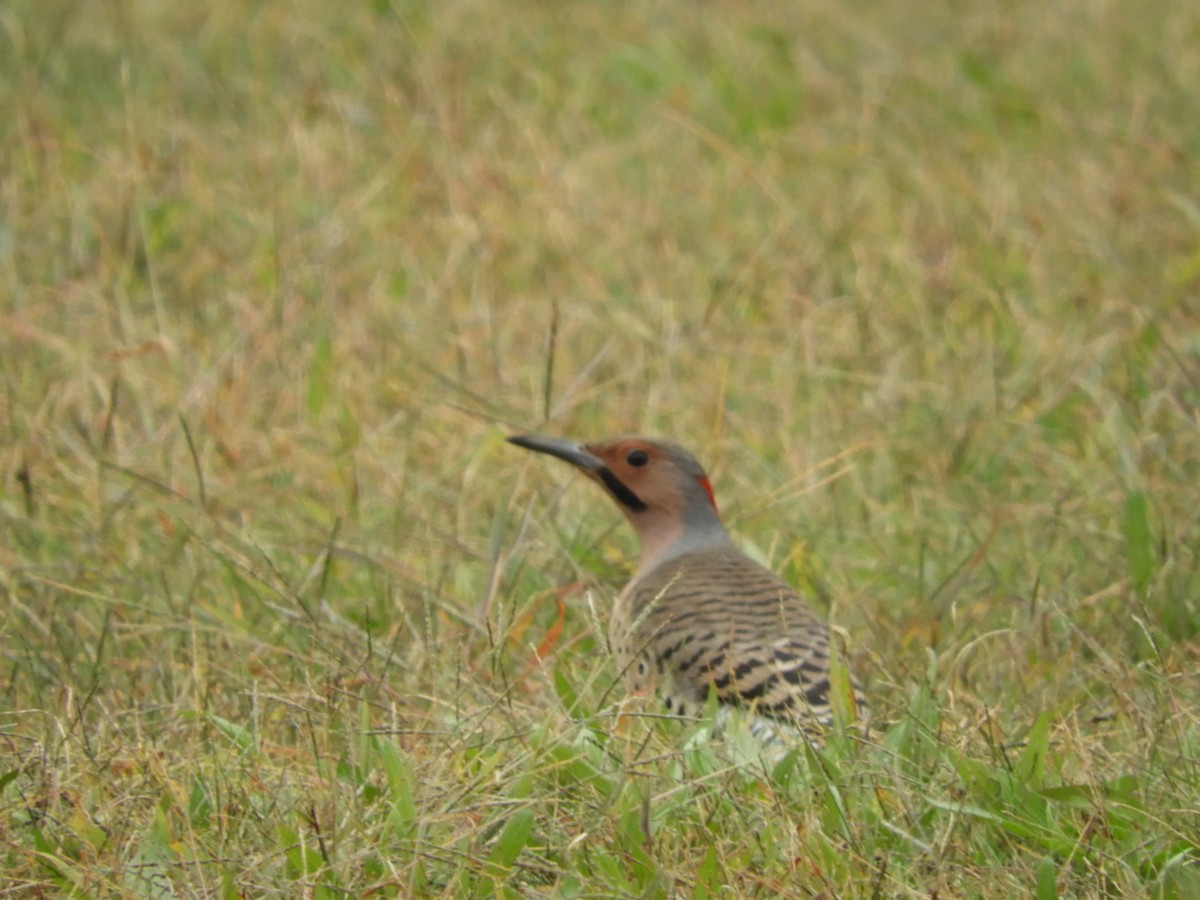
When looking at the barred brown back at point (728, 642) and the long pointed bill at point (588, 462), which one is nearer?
the barred brown back at point (728, 642)

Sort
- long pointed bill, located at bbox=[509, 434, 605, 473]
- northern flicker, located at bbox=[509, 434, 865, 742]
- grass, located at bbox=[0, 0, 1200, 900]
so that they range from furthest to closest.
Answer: long pointed bill, located at bbox=[509, 434, 605, 473]
northern flicker, located at bbox=[509, 434, 865, 742]
grass, located at bbox=[0, 0, 1200, 900]

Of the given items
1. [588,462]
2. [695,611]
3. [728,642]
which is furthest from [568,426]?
[728,642]

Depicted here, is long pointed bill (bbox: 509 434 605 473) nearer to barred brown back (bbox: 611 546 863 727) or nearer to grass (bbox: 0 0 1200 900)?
grass (bbox: 0 0 1200 900)

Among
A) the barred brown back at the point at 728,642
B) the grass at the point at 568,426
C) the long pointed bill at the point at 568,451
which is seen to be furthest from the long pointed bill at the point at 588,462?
the barred brown back at the point at 728,642

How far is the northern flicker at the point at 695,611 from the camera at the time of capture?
356cm

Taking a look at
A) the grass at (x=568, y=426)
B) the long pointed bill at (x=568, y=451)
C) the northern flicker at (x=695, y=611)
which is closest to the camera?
the grass at (x=568, y=426)

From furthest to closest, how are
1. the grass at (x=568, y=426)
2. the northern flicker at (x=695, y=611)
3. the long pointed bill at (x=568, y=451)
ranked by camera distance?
the long pointed bill at (x=568, y=451)
the northern flicker at (x=695, y=611)
the grass at (x=568, y=426)

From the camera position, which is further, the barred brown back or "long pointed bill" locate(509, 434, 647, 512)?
"long pointed bill" locate(509, 434, 647, 512)

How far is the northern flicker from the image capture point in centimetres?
356

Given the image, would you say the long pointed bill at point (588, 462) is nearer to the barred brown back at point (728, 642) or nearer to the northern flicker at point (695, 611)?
the northern flicker at point (695, 611)

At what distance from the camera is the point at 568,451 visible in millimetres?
4535

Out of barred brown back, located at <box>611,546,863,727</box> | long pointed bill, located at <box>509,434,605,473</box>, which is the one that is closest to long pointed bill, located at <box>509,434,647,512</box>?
long pointed bill, located at <box>509,434,605,473</box>

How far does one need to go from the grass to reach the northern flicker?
0.13 metres

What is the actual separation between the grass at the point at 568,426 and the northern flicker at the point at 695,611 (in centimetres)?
13
